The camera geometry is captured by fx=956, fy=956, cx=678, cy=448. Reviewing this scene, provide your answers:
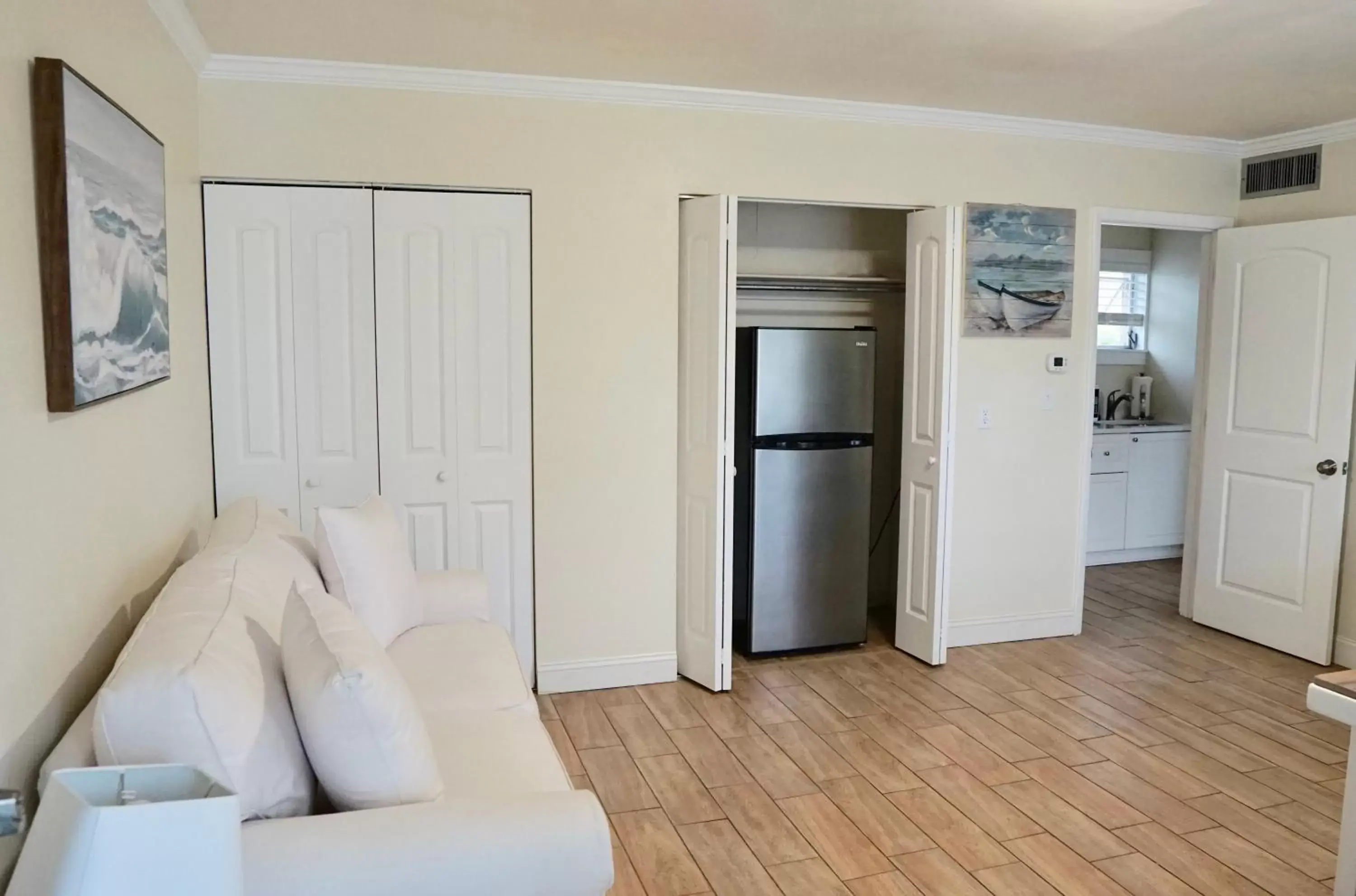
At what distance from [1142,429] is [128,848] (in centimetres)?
603

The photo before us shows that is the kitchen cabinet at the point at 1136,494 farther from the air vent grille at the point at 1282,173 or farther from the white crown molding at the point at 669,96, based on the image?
the white crown molding at the point at 669,96

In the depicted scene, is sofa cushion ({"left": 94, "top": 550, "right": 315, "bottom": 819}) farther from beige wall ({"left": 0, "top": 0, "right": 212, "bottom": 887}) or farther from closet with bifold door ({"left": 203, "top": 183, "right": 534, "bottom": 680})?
closet with bifold door ({"left": 203, "top": 183, "right": 534, "bottom": 680})

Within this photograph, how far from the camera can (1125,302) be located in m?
6.51

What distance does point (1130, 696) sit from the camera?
154 inches

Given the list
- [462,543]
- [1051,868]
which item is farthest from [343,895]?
[462,543]

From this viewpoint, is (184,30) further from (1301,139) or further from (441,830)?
(1301,139)

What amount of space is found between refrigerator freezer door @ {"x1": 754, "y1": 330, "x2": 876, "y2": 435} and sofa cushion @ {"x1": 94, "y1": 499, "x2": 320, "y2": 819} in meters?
2.50

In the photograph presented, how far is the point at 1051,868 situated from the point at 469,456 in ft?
7.94

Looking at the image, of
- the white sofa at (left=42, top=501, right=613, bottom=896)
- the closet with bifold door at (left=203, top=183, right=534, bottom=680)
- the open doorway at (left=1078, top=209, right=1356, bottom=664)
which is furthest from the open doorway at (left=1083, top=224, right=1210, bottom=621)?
the white sofa at (left=42, top=501, right=613, bottom=896)

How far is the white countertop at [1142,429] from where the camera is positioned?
590 centimetres

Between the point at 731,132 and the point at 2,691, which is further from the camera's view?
the point at 731,132

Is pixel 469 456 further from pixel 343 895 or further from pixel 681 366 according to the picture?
pixel 343 895

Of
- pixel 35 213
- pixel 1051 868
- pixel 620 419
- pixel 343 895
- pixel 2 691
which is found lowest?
pixel 1051 868

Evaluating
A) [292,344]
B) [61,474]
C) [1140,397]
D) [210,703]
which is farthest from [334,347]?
[1140,397]
